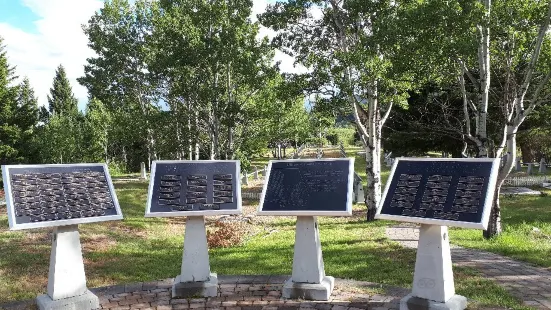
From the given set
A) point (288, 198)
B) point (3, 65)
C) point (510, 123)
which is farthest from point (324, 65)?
point (3, 65)

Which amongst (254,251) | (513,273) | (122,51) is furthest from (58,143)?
(513,273)

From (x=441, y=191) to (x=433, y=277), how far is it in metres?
1.04

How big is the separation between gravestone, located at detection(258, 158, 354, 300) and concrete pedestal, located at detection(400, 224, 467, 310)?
1.04 meters

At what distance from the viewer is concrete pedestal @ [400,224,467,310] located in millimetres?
5402

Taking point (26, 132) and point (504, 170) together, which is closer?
point (504, 170)

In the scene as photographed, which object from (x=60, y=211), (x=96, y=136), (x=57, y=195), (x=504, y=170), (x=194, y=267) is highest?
(x=96, y=136)

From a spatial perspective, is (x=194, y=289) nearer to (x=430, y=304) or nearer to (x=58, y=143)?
(x=430, y=304)

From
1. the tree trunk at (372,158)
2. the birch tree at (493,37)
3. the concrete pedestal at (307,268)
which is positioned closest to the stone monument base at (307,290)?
the concrete pedestal at (307,268)

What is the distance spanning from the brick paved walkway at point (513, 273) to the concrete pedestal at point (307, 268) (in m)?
2.75

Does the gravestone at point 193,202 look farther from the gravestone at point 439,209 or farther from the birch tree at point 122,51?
the birch tree at point 122,51

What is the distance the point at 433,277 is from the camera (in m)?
5.45

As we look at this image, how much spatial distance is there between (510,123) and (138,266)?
8.78 m

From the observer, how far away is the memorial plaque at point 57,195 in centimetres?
568

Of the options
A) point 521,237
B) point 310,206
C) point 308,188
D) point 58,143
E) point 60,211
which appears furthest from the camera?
point 58,143
